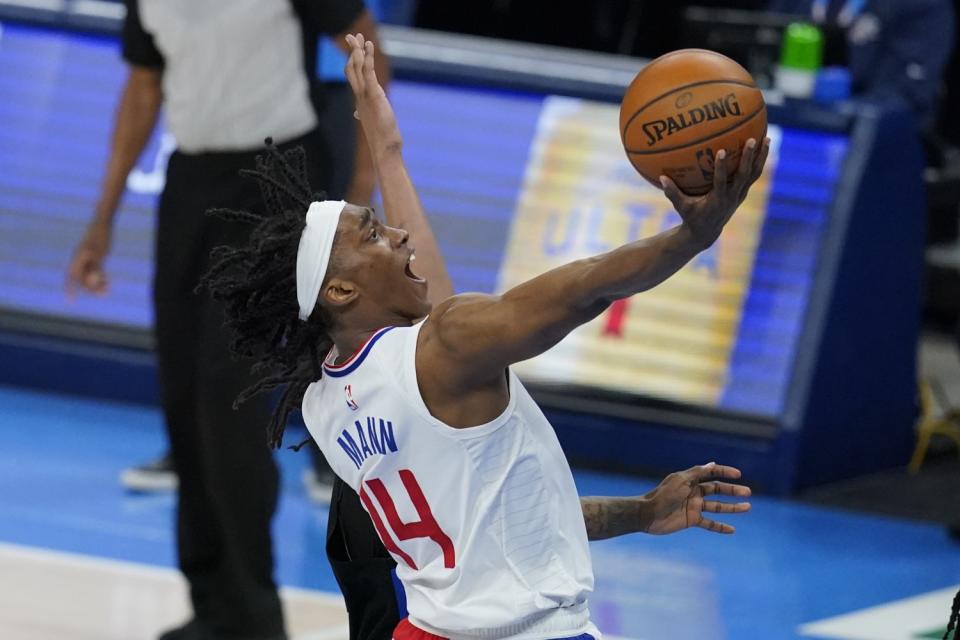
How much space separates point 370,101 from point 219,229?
4.12 feet

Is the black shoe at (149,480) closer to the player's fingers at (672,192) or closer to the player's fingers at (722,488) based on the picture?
the player's fingers at (722,488)

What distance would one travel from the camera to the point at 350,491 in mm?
3584

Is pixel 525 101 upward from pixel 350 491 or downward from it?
downward

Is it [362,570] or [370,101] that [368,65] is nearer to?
[370,101]

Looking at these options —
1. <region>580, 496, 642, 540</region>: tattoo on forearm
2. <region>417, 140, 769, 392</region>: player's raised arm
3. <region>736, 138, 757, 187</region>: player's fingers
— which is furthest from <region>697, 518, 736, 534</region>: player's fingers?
<region>736, 138, 757, 187</region>: player's fingers

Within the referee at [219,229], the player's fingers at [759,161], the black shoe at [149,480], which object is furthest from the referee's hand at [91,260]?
the player's fingers at [759,161]

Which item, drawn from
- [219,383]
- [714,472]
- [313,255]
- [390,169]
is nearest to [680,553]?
[219,383]

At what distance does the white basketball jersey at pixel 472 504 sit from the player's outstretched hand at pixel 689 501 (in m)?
0.19

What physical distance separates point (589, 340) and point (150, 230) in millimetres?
2087

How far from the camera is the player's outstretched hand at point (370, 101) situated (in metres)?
3.87

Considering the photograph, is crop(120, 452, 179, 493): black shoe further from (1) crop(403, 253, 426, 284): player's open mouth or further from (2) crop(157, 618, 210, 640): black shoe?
(1) crop(403, 253, 426, 284): player's open mouth

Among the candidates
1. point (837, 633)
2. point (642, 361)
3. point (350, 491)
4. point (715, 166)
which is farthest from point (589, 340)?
point (715, 166)

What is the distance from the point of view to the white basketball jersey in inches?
123

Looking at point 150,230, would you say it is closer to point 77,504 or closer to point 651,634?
point 77,504
